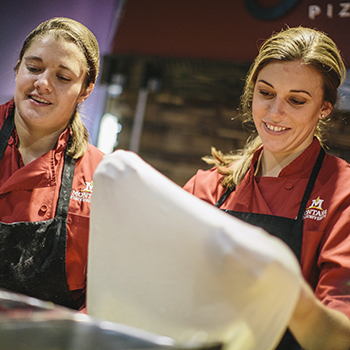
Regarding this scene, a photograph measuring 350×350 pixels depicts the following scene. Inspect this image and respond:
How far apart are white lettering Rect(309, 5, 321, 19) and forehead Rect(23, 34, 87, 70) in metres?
1.46

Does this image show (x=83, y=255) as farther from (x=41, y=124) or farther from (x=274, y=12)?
(x=274, y=12)

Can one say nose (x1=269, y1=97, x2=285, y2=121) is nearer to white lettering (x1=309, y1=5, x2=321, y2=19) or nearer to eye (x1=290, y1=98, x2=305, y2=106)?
eye (x1=290, y1=98, x2=305, y2=106)

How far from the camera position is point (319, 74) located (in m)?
1.21

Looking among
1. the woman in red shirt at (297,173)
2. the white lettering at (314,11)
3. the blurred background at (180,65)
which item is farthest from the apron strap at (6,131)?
the white lettering at (314,11)

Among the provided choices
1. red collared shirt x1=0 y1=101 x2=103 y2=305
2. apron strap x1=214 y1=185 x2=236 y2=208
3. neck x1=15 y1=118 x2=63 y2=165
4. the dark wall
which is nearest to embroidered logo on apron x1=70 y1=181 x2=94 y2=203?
red collared shirt x1=0 y1=101 x2=103 y2=305

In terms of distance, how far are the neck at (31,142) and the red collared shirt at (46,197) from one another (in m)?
0.02

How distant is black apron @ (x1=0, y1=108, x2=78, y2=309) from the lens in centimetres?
121

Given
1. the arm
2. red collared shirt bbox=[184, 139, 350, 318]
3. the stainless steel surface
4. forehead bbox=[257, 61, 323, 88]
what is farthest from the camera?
forehead bbox=[257, 61, 323, 88]

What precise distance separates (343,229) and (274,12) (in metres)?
1.70

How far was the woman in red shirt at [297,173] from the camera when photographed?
1078 millimetres

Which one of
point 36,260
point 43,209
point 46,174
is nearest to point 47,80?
point 46,174

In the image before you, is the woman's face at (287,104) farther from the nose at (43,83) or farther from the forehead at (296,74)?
the nose at (43,83)

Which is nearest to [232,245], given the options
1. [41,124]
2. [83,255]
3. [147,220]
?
[147,220]

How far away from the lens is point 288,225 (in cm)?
115
